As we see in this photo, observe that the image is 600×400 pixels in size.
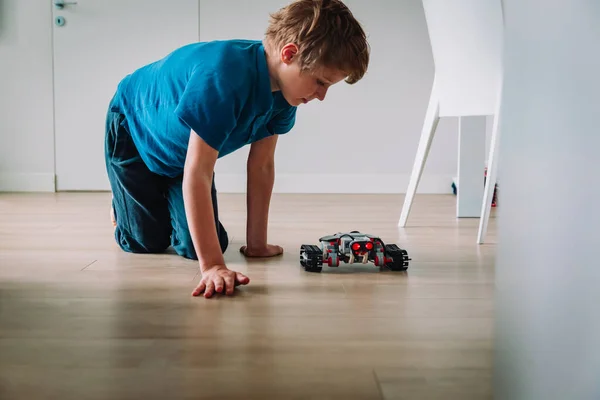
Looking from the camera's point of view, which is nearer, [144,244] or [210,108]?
[210,108]

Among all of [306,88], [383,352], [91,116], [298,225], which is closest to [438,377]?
[383,352]

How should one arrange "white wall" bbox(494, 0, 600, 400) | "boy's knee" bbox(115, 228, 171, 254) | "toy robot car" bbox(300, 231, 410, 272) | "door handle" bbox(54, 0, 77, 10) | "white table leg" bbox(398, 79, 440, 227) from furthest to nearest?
1. "door handle" bbox(54, 0, 77, 10)
2. "white table leg" bbox(398, 79, 440, 227)
3. "boy's knee" bbox(115, 228, 171, 254)
4. "toy robot car" bbox(300, 231, 410, 272)
5. "white wall" bbox(494, 0, 600, 400)

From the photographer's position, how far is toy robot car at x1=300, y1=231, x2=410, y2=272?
1261 millimetres

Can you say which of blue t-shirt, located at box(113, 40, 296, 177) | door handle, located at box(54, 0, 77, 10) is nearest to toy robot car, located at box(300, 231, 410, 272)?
blue t-shirt, located at box(113, 40, 296, 177)

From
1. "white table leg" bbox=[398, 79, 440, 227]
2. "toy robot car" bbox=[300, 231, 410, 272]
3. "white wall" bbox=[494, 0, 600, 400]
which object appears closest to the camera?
"white wall" bbox=[494, 0, 600, 400]

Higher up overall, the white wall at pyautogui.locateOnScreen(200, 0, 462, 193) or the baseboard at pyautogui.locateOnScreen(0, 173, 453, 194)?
the white wall at pyautogui.locateOnScreen(200, 0, 462, 193)

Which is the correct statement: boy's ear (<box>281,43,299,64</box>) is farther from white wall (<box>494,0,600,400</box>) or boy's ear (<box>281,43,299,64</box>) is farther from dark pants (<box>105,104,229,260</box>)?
white wall (<box>494,0,600,400</box>)

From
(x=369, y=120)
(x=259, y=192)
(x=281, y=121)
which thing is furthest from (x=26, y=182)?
(x=281, y=121)

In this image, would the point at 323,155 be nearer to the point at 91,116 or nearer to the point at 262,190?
the point at 91,116

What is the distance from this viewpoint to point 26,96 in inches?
123

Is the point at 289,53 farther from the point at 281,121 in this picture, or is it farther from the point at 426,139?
the point at 426,139

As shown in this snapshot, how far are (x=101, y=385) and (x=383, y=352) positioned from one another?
310 millimetres

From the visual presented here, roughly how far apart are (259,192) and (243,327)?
656mm

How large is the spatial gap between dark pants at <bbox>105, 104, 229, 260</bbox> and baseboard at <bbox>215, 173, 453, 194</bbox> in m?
1.63
